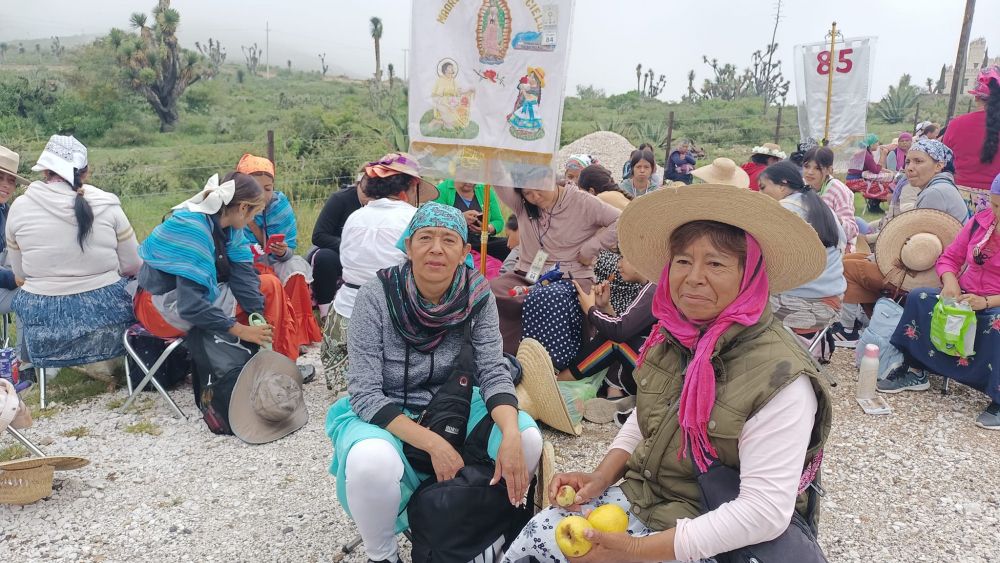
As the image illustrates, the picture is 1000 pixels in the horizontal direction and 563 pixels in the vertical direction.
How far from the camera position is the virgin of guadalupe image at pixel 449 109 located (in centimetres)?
368

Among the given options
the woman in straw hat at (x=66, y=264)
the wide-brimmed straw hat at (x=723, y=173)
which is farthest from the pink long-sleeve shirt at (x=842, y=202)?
the woman in straw hat at (x=66, y=264)

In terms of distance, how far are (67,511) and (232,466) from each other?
72 centimetres

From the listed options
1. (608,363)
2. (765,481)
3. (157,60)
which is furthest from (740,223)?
(157,60)

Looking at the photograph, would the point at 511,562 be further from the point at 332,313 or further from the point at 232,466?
the point at 332,313

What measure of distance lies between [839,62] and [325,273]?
19.7 feet

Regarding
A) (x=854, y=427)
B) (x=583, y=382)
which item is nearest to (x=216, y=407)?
(x=583, y=382)

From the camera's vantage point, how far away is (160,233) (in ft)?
11.9

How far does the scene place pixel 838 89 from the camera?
750 cm

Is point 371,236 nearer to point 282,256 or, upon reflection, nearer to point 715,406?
point 282,256

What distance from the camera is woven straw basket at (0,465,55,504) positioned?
2930 millimetres

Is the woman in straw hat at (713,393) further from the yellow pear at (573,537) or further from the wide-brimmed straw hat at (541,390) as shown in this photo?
the wide-brimmed straw hat at (541,390)

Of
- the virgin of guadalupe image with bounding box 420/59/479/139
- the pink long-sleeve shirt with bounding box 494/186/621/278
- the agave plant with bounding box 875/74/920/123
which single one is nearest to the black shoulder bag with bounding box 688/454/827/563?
the virgin of guadalupe image with bounding box 420/59/479/139

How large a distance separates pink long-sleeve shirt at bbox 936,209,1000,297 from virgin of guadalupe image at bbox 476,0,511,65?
3086 mm

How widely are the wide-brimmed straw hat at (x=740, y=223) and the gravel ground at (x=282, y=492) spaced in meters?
1.60
